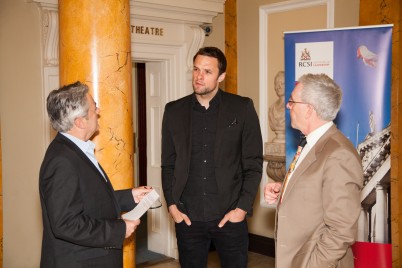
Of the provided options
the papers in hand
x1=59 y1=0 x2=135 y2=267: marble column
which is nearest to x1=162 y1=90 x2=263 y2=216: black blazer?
x1=59 y1=0 x2=135 y2=267: marble column

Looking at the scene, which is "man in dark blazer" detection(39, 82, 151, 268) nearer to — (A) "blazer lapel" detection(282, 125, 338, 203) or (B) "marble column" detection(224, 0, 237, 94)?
(A) "blazer lapel" detection(282, 125, 338, 203)

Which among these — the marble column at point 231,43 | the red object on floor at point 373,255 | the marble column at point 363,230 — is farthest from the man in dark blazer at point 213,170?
the marble column at point 231,43

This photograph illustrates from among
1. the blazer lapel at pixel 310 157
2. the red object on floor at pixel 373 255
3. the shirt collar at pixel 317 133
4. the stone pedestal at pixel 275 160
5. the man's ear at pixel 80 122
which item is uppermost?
the man's ear at pixel 80 122

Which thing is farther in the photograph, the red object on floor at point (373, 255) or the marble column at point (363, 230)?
the marble column at point (363, 230)

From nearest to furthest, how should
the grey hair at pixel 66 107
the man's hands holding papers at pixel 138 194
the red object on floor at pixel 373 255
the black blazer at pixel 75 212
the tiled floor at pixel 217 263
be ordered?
the black blazer at pixel 75 212 → the grey hair at pixel 66 107 → the man's hands holding papers at pixel 138 194 → the red object on floor at pixel 373 255 → the tiled floor at pixel 217 263

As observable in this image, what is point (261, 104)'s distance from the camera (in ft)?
19.5

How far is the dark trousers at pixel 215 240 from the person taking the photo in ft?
10.6

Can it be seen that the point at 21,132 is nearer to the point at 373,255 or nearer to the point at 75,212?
the point at 75,212

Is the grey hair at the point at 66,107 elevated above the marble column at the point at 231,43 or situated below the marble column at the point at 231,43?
below

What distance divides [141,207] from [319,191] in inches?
34.1

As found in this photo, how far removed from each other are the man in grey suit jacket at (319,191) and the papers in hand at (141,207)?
64cm

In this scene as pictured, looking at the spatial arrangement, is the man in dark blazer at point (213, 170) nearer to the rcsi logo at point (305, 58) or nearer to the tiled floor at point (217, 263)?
the rcsi logo at point (305, 58)

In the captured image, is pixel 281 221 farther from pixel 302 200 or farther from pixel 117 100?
pixel 117 100

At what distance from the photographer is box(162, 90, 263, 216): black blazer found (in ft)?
10.6
